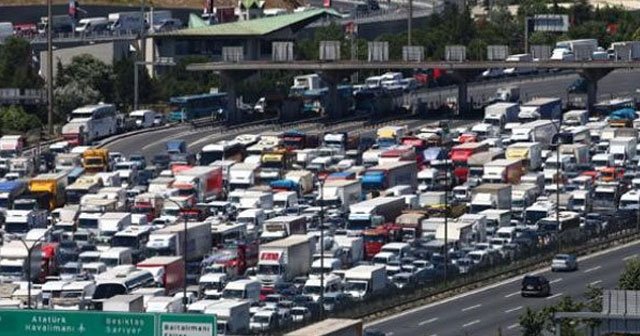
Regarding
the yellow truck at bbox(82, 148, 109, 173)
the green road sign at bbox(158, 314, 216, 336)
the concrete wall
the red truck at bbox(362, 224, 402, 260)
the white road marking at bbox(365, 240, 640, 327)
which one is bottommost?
the white road marking at bbox(365, 240, 640, 327)

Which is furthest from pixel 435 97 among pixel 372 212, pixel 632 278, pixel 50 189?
pixel 632 278

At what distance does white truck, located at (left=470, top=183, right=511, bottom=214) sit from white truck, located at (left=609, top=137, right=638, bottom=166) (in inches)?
444

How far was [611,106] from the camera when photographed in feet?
422

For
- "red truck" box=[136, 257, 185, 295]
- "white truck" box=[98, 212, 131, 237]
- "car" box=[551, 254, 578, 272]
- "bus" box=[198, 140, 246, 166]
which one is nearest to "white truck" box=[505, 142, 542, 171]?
"bus" box=[198, 140, 246, 166]

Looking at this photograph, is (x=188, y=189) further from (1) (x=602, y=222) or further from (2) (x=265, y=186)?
(1) (x=602, y=222)

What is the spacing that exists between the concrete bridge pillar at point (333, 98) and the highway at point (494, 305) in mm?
42514

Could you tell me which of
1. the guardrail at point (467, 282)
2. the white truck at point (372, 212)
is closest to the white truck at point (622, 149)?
the guardrail at point (467, 282)

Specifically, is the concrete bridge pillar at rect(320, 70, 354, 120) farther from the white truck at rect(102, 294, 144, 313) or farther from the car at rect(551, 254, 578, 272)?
the white truck at rect(102, 294, 144, 313)

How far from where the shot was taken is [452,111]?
433 ft

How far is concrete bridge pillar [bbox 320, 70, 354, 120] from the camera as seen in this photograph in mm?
132125

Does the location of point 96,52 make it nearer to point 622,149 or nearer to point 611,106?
point 611,106

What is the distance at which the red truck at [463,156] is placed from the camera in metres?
108

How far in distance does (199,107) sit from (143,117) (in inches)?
206

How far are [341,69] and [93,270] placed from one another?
49.0m
